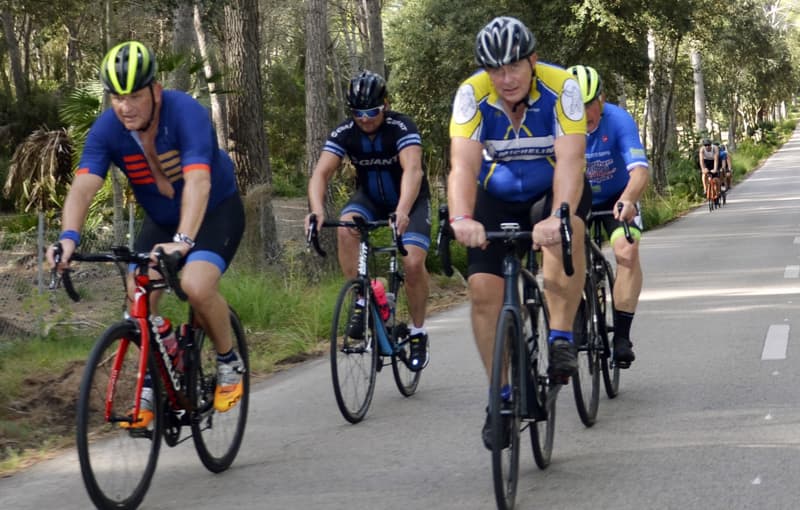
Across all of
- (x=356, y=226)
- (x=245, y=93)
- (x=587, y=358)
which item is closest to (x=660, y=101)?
(x=245, y=93)

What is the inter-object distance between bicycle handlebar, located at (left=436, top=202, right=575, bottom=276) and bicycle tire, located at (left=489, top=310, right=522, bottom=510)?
0.30 m

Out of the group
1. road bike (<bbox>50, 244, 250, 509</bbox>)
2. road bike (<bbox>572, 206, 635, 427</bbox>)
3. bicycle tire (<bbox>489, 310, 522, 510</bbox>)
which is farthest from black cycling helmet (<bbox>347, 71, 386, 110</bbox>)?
bicycle tire (<bbox>489, 310, 522, 510</bbox>)

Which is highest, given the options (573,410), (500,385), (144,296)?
(144,296)

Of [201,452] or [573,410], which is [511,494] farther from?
[573,410]

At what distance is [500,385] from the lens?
186 inches

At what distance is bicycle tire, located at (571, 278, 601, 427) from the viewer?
660cm

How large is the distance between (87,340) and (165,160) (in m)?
5.48

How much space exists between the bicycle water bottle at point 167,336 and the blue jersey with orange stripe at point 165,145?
0.66 meters

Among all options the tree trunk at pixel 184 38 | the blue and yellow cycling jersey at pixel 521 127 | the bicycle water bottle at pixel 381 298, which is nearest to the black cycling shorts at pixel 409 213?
the bicycle water bottle at pixel 381 298

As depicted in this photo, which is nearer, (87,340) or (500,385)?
(500,385)

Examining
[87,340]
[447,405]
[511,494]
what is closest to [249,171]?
[87,340]

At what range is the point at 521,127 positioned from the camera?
18.0 ft

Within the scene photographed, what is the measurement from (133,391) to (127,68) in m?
1.44

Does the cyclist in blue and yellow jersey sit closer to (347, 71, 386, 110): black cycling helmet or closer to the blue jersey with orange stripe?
the blue jersey with orange stripe
